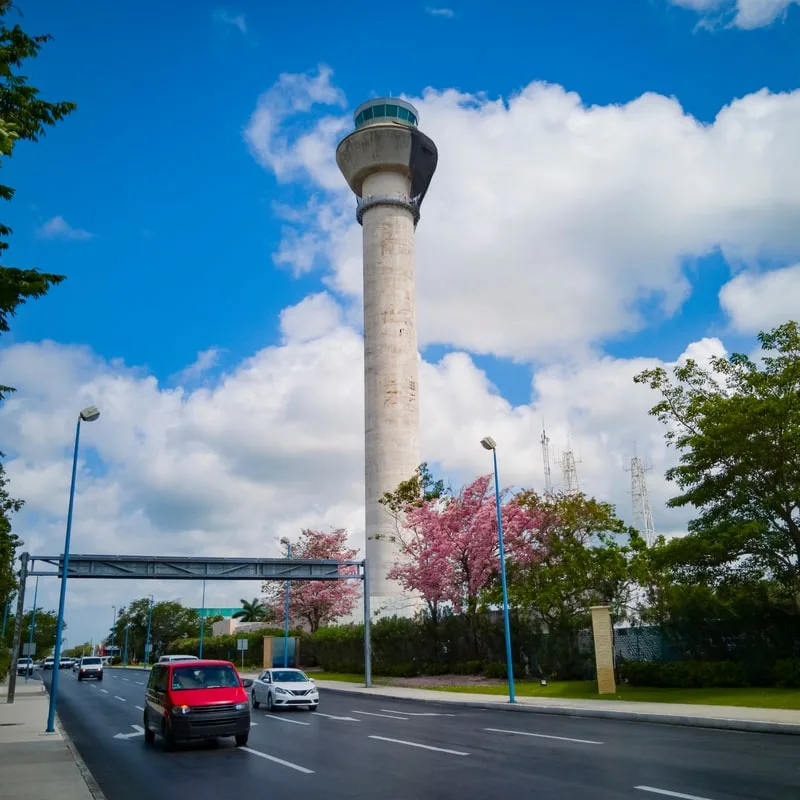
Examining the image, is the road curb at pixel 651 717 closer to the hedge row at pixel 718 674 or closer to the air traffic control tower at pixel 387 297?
the hedge row at pixel 718 674

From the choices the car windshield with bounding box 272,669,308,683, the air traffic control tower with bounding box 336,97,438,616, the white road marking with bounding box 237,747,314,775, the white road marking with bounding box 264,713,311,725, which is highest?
the air traffic control tower with bounding box 336,97,438,616

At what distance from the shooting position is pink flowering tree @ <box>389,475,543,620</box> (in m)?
38.6

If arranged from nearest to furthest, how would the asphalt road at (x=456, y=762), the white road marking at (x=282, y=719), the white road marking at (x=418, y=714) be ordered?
the asphalt road at (x=456, y=762), the white road marking at (x=282, y=719), the white road marking at (x=418, y=714)

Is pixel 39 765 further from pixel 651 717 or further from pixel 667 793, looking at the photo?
pixel 651 717

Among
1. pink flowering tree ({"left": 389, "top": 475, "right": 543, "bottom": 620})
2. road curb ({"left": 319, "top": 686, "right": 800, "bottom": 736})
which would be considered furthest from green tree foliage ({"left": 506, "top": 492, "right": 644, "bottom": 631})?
road curb ({"left": 319, "top": 686, "right": 800, "bottom": 736})

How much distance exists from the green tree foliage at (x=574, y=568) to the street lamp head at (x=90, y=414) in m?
→ 19.9

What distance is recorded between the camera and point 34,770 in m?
13.3

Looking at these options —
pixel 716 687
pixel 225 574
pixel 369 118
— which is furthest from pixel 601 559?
pixel 369 118

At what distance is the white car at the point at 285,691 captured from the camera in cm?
2620

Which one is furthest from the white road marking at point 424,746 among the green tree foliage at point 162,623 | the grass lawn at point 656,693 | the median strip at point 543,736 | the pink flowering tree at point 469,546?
the green tree foliage at point 162,623

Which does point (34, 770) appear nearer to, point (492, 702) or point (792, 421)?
point (492, 702)

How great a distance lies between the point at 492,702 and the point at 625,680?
19.4ft

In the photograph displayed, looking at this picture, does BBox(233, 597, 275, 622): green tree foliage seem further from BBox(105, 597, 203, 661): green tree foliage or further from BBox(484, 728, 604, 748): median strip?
BBox(484, 728, 604, 748): median strip

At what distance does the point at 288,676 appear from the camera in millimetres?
27766
